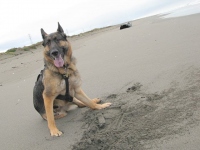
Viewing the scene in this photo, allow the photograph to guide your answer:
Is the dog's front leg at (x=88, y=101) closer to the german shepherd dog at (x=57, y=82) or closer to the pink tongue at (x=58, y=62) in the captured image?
the german shepherd dog at (x=57, y=82)

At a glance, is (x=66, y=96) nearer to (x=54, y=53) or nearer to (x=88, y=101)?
(x=88, y=101)

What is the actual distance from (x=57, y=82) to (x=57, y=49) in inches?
22.4

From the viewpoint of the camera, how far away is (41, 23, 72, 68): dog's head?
431cm

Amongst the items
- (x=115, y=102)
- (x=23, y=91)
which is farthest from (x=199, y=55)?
(x=23, y=91)

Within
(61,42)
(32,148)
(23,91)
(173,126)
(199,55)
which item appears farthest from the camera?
(23,91)

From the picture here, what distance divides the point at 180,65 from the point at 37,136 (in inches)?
132

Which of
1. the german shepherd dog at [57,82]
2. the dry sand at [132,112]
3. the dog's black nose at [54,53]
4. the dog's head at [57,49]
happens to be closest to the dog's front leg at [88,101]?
the german shepherd dog at [57,82]

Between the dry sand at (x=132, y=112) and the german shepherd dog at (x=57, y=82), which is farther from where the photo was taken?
the german shepherd dog at (x=57, y=82)

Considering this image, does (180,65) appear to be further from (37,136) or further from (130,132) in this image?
(37,136)

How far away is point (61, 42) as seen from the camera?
176 inches

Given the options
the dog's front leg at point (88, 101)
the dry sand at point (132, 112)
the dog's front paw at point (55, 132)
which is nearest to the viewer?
the dry sand at point (132, 112)

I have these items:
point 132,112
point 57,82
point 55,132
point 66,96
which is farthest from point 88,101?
point 132,112

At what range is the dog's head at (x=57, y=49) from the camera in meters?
4.31

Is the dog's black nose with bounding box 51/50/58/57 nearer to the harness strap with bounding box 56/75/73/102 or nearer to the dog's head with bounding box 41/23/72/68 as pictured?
the dog's head with bounding box 41/23/72/68
